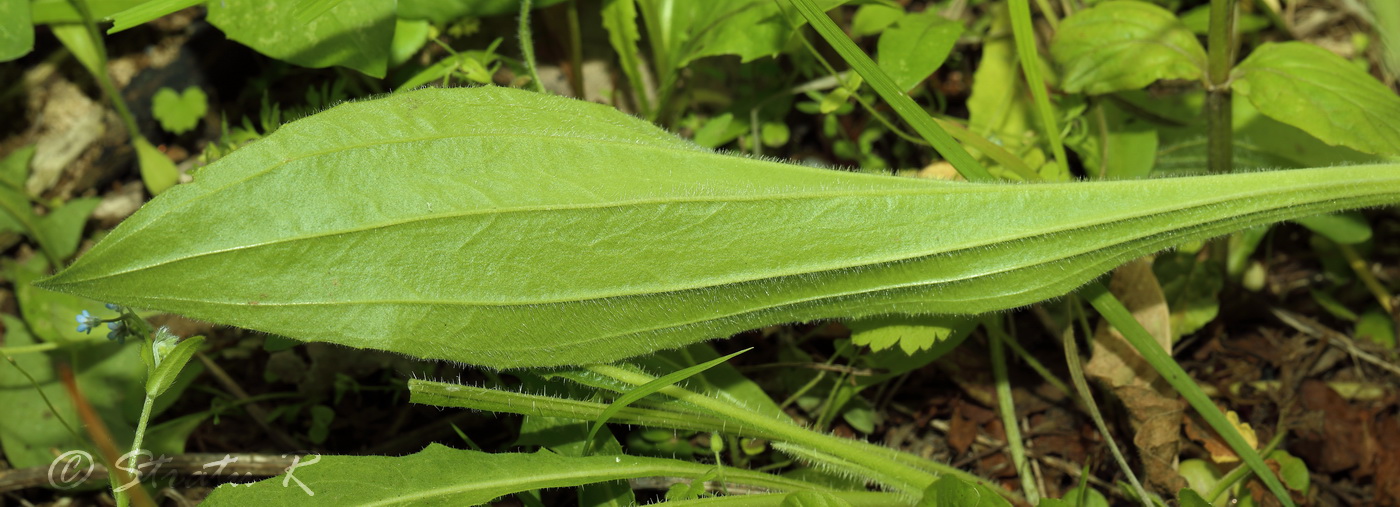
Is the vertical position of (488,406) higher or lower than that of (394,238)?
lower

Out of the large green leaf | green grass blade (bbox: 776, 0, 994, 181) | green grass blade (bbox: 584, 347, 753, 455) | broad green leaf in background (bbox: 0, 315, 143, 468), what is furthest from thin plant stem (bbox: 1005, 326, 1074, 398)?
broad green leaf in background (bbox: 0, 315, 143, 468)

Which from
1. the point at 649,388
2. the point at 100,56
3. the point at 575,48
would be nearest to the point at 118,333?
the point at 100,56

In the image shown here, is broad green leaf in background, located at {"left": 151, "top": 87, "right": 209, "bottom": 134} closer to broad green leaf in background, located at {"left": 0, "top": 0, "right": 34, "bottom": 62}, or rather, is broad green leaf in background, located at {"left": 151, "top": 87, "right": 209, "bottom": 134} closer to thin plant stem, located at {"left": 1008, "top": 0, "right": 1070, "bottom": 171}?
broad green leaf in background, located at {"left": 0, "top": 0, "right": 34, "bottom": 62}

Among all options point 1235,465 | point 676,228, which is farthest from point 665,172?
point 1235,465

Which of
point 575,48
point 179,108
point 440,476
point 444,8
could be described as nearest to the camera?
point 440,476

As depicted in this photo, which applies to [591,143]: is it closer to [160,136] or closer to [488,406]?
[488,406]

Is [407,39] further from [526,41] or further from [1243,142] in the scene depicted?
[1243,142]
